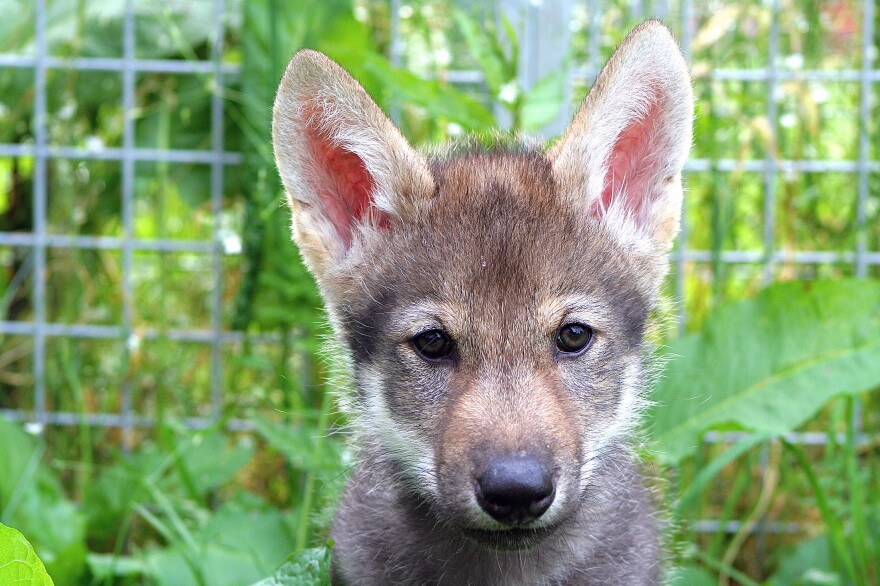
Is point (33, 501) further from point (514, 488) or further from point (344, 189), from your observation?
point (514, 488)

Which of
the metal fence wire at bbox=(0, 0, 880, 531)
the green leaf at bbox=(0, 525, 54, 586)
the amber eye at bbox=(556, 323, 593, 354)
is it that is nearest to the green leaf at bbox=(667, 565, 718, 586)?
the metal fence wire at bbox=(0, 0, 880, 531)

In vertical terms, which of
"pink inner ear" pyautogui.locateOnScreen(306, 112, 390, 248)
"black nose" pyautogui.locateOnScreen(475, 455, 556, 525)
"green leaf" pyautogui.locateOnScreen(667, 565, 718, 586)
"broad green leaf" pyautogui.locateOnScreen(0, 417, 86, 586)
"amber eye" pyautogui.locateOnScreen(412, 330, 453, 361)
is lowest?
"green leaf" pyautogui.locateOnScreen(667, 565, 718, 586)

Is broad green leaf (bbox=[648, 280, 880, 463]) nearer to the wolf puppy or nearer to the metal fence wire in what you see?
the metal fence wire

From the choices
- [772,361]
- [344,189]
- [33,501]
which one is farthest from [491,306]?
[33,501]

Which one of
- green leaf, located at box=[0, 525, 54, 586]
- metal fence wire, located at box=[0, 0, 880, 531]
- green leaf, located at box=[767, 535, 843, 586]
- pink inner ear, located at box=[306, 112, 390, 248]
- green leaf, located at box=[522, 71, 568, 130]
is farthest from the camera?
metal fence wire, located at box=[0, 0, 880, 531]

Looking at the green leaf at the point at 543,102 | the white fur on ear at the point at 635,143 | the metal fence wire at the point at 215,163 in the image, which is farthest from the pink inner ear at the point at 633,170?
the metal fence wire at the point at 215,163

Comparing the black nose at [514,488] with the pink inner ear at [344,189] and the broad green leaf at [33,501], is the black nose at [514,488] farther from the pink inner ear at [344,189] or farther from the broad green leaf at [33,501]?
the broad green leaf at [33,501]
